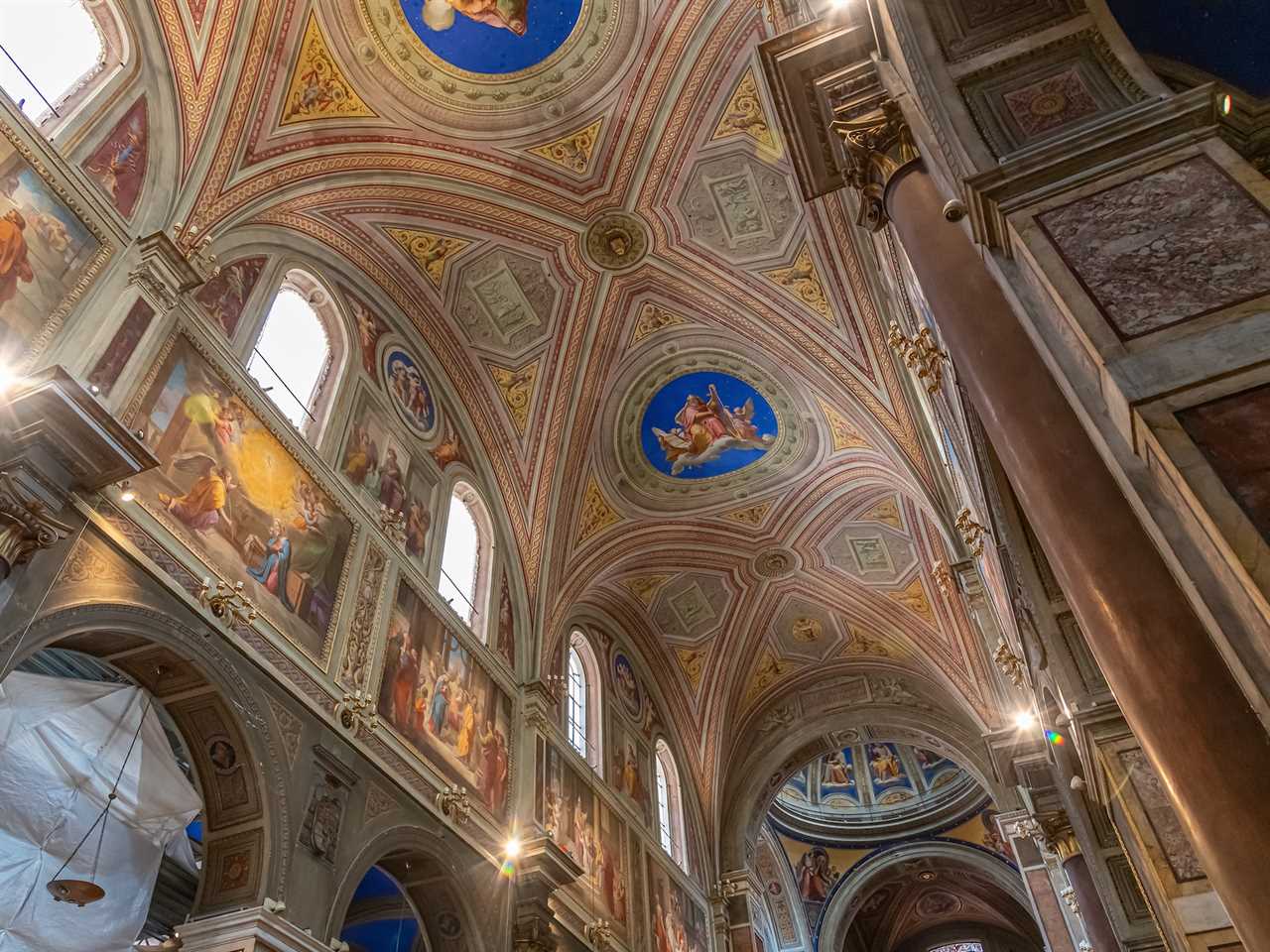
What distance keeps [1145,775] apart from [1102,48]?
13.1 ft

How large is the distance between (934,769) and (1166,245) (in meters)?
25.3

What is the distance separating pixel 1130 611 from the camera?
3029 millimetres

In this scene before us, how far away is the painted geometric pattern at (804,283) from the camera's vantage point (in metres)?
12.8

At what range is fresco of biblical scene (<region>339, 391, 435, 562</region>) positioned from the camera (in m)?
10.4

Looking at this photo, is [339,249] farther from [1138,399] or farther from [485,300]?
[1138,399]

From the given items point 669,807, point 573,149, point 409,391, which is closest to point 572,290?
point 573,149

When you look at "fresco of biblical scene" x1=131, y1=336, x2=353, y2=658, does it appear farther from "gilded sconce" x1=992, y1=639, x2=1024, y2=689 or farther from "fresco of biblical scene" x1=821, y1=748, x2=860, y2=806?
"fresco of biblical scene" x1=821, y1=748, x2=860, y2=806

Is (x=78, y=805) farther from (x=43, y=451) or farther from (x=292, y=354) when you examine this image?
(x=292, y=354)

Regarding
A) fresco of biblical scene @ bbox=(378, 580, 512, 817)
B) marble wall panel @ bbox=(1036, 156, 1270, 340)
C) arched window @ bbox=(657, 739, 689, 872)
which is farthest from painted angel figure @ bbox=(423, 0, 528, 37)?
arched window @ bbox=(657, 739, 689, 872)

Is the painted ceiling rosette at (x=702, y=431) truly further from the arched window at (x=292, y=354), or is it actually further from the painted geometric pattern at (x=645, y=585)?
the arched window at (x=292, y=354)

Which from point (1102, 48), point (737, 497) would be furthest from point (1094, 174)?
point (737, 497)

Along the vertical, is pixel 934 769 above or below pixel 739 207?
above

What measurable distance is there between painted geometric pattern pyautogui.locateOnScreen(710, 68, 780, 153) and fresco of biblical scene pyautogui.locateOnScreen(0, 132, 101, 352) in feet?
25.0

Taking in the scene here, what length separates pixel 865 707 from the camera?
19062 mm
